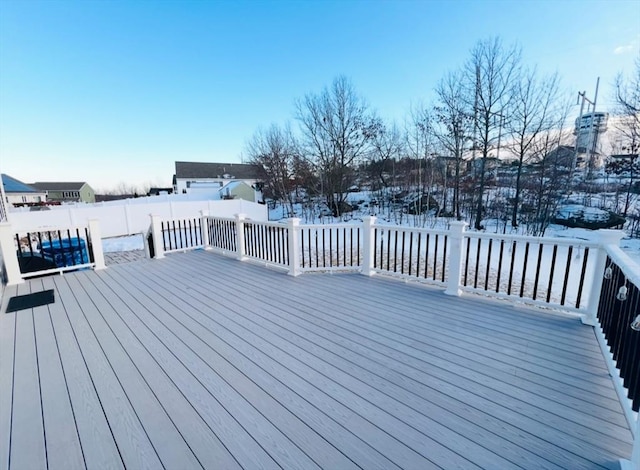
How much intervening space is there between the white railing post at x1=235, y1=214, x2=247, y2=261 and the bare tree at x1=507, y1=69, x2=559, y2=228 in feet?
38.5

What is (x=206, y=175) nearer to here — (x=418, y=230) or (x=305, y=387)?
(x=418, y=230)

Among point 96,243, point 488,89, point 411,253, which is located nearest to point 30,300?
point 96,243

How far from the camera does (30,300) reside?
368 centimetres

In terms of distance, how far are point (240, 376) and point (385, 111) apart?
17.3 meters

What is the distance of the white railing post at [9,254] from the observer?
13.8ft

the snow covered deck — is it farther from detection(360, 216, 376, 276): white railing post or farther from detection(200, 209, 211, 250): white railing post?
detection(200, 209, 211, 250): white railing post

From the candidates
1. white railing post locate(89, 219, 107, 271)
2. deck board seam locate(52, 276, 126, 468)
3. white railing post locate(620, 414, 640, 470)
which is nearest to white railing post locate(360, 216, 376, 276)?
white railing post locate(620, 414, 640, 470)

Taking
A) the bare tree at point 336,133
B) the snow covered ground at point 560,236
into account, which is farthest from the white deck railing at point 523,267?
the bare tree at point 336,133

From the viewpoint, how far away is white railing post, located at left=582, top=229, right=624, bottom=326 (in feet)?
8.00

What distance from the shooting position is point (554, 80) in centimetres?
1033

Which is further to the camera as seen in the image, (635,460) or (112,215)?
(112,215)

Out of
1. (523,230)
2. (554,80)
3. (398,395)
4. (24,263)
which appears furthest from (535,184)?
(24,263)

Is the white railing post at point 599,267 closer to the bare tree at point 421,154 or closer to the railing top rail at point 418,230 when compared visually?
the railing top rail at point 418,230

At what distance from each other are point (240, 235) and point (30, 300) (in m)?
3.10
